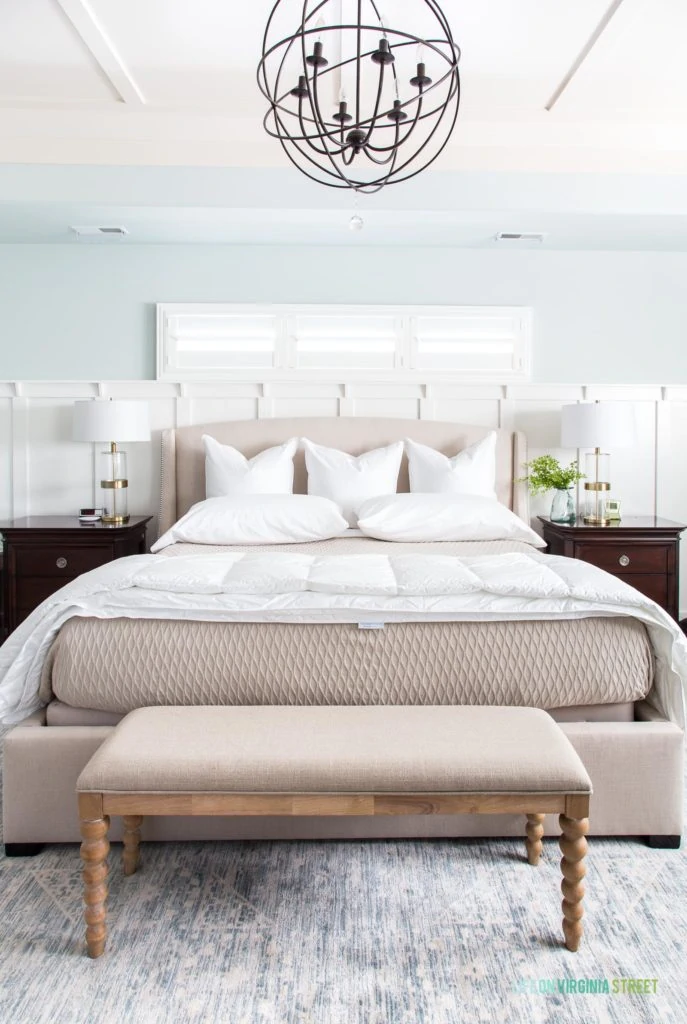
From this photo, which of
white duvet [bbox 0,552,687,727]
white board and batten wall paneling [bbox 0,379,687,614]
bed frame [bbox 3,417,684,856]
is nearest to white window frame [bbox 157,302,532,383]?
white board and batten wall paneling [bbox 0,379,687,614]

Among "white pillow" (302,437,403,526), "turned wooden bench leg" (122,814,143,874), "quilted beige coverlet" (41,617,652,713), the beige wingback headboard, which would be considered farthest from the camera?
the beige wingback headboard

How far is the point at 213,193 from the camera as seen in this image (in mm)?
3781

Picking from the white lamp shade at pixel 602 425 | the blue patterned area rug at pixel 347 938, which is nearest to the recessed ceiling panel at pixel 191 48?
the white lamp shade at pixel 602 425

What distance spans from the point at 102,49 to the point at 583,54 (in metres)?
1.92

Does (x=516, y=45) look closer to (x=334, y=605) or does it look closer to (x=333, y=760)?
(x=334, y=605)

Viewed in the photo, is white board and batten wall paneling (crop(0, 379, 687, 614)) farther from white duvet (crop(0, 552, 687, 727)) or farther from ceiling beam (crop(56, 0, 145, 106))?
white duvet (crop(0, 552, 687, 727))

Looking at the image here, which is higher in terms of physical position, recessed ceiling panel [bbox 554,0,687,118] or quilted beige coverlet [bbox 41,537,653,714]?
recessed ceiling panel [bbox 554,0,687,118]

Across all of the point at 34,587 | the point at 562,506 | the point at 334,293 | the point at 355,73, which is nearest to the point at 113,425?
the point at 34,587

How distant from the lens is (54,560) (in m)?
3.82

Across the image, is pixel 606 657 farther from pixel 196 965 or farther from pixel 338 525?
pixel 338 525

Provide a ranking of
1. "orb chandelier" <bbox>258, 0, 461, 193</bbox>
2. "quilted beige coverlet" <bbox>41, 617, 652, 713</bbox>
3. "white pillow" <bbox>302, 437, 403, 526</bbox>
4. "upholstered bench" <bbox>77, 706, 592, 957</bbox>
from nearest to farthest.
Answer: "upholstered bench" <bbox>77, 706, 592, 957</bbox>, "quilted beige coverlet" <bbox>41, 617, 652, 713</bbox>, "orb chandelier" <bbox>258, 0, 461, 193</bbox>, "white pillow" <bbox>302, 437, 403, 526</bbox>

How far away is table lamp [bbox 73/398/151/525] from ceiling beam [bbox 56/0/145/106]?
1434mm

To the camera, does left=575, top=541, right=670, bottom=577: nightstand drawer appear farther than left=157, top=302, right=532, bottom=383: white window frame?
No

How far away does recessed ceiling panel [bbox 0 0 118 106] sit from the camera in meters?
2.81
